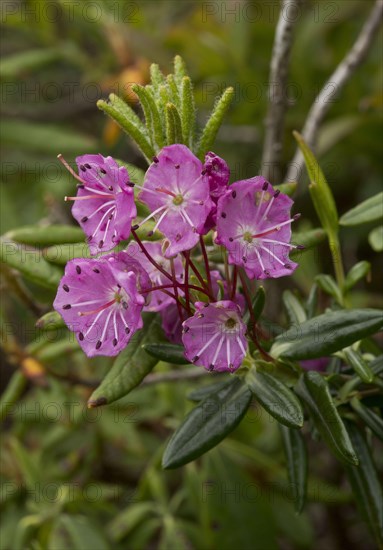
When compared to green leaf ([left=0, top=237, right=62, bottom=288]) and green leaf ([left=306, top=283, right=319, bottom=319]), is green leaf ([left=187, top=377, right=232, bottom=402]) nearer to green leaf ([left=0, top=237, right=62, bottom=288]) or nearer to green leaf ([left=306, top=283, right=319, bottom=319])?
green leaf ([left=306, top=283, right=319, bottom=319])

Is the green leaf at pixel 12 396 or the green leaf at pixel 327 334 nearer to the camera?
the green leaf at pixel 327 334

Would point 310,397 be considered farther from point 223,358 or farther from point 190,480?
point 190,480

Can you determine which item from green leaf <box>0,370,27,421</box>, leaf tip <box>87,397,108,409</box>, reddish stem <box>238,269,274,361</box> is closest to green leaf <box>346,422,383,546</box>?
reddish stem <box>238,269,274,361</box>

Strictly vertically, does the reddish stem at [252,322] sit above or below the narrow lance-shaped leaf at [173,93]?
below

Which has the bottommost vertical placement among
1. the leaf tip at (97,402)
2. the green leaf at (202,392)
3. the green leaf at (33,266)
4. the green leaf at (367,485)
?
the green leaf at (367,485)

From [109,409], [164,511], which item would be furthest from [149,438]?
[164,511]

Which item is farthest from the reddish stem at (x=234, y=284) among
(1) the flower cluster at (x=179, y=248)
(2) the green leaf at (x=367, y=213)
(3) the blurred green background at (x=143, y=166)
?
(3) the blurred green background at (x=143, y=166)

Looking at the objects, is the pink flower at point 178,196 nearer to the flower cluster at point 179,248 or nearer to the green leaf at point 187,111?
the flower cluster at point 179,248
